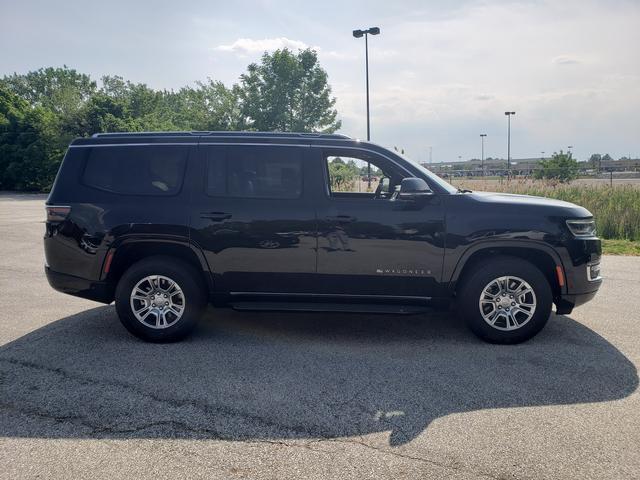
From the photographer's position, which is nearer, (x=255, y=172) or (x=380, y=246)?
(x=380, y=246)

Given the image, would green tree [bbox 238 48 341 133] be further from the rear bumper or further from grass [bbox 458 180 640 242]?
the rear bumper

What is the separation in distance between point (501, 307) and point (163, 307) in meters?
3.30

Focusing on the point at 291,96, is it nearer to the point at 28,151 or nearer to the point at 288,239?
the point at 28,151

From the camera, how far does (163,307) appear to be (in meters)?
4.98

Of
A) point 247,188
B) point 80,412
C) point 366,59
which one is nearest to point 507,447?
point 80,412

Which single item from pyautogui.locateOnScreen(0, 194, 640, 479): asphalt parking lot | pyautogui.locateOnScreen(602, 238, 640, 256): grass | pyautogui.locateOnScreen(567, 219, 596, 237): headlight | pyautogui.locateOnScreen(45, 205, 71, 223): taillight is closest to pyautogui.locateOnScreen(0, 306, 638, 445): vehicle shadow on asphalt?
pyautogui.locateOnScreen(0, 194, 640, 479): asphalt parking lot

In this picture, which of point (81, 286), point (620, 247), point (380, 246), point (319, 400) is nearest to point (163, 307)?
point (81, 286)

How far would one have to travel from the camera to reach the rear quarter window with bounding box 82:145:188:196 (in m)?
5.03

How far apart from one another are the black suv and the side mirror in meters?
0.01

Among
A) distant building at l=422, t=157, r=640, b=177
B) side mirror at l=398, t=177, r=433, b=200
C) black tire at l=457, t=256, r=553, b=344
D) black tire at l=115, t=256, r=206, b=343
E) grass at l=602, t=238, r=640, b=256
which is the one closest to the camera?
side mirror at l=398, t=177, r=433, b=200

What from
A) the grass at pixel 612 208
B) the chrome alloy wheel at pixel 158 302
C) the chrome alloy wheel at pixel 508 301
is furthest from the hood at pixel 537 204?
the grass at pixel 612 208

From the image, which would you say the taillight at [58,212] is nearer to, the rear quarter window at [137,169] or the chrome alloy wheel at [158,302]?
the rear quarter window at [137,169]

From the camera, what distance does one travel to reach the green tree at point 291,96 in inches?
1455

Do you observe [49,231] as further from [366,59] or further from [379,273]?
[366,59]
